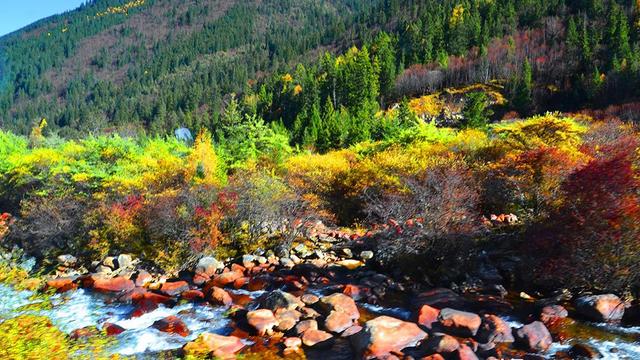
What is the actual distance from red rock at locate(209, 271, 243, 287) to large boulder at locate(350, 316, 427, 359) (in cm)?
641

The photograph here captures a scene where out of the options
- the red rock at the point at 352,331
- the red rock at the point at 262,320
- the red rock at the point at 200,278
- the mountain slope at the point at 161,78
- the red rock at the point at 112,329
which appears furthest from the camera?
the mountain slope at the point at 161,78

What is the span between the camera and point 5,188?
29141 mm

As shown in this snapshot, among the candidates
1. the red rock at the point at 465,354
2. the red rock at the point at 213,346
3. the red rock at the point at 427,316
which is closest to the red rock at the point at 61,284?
the red rock at the point at 213,346

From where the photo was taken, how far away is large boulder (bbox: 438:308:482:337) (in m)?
10.4

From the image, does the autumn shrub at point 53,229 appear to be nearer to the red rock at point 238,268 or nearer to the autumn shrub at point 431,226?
the red rock at point 238,268

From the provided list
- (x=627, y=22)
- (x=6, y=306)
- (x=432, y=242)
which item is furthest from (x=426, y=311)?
(x=627, y=22)

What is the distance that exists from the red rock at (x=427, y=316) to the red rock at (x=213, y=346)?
4.50 metres

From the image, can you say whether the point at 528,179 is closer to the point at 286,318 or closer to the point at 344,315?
the point at 344,315

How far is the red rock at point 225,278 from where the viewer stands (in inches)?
605

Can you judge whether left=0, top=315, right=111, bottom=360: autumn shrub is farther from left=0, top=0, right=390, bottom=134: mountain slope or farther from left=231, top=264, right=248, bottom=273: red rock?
left=0, top=0, right=390, bottom=134: mountain slope

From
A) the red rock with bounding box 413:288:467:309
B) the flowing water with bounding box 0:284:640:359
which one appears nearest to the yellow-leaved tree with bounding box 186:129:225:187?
the flowing water with bounding box 0:284:640:359

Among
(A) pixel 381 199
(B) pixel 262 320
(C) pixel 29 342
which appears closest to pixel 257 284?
(B) pixel 262 320

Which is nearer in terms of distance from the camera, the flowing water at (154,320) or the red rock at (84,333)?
the flowing water at (154,320)

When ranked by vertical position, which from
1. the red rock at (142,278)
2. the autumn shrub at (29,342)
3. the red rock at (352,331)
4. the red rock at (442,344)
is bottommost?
the red rock at (352,331)
